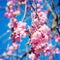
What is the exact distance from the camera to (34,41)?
3311mm

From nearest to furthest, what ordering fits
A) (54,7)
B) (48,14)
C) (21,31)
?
(21,31) → (54,7) → (48,14)

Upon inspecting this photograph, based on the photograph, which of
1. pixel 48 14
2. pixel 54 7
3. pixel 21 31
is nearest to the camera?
pixel 21 31

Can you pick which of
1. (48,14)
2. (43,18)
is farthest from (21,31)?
(48,14)

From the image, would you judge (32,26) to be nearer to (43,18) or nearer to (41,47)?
(41,47)

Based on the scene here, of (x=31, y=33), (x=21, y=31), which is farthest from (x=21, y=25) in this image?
(x=31, y=33)

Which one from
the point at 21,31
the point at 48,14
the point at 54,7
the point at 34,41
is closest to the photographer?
the point at 34,41

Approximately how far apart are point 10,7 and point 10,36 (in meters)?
0.97

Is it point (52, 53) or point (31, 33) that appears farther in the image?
point (52, 53)

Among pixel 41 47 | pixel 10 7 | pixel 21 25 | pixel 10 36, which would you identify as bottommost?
pixel 41 47

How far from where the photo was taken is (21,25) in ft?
12.4

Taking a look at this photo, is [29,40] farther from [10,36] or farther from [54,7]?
[54,7]

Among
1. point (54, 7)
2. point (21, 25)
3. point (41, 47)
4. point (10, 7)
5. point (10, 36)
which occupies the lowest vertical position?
point (41, 47)

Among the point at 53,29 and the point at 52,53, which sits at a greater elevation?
the point at 53,29

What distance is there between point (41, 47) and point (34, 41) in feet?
0.44
